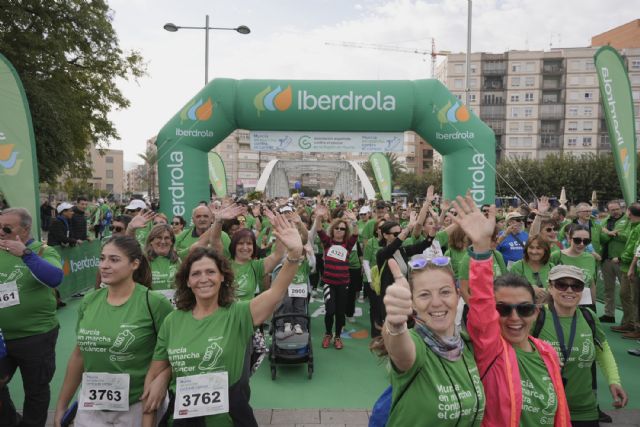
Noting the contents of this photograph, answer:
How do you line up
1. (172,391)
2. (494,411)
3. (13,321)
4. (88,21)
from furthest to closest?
(88,21) < (13,321) < (172,391) < (494,411)

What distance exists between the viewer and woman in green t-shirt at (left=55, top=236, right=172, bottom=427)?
2.46 metres

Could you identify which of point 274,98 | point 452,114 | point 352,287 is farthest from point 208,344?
point 452,114

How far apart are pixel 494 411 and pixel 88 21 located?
19.6 metres

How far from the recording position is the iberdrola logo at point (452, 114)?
9.06 m

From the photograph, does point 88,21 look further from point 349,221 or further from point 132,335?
point 132,335

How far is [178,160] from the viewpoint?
29.9ft

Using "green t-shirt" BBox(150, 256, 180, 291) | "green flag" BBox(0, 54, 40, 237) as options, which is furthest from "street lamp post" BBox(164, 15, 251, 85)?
"green t-shirt" BBox(150, 256, 180, 291)

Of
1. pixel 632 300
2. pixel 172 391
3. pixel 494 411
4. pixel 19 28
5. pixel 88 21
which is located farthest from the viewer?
pixel 88 21

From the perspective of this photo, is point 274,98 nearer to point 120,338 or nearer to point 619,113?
point 619,113

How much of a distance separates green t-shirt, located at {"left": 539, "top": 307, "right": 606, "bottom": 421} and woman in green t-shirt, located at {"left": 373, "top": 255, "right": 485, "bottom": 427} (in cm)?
114

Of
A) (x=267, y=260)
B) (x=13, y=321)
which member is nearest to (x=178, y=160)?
(x=267, y=260)

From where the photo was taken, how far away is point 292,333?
512 centimetres

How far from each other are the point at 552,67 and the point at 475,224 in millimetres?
73616

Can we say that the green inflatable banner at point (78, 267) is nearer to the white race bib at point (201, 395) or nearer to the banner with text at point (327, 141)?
the banner with text at point (327, 141)
